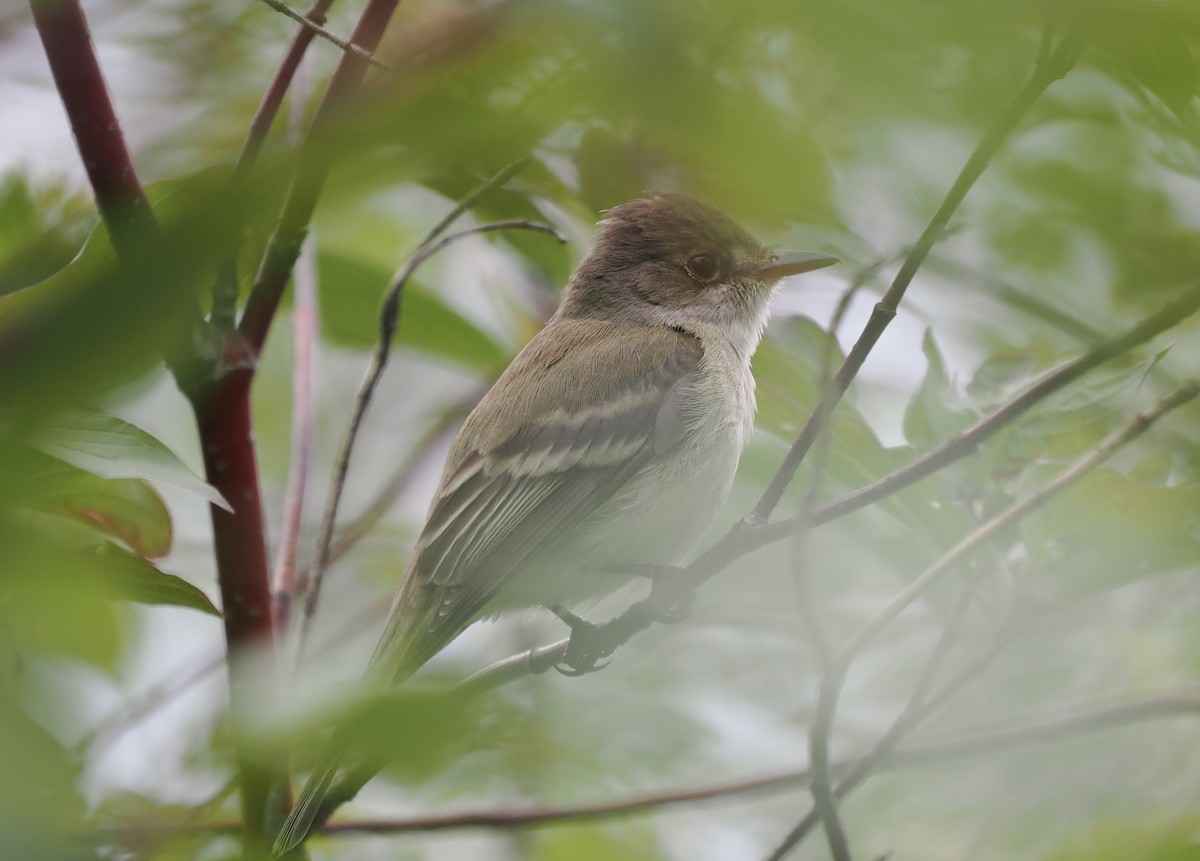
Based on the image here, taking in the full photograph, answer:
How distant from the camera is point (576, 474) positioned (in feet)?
10.5

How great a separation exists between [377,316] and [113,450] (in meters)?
1.91

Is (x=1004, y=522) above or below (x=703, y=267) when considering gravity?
below

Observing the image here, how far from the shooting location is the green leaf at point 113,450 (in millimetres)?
1228

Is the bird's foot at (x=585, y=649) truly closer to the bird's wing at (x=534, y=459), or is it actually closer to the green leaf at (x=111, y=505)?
the bird's wing at (x=534, y=459)

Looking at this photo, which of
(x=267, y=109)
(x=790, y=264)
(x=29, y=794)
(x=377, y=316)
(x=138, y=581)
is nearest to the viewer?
(x=29, y=794)

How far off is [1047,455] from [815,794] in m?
0.83

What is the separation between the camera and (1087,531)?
1883 mm

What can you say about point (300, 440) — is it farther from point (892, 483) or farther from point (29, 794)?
point (29, 794)

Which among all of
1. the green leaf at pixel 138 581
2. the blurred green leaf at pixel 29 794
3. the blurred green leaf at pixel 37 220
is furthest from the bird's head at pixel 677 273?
the blurred green leaf at pixel 29 794

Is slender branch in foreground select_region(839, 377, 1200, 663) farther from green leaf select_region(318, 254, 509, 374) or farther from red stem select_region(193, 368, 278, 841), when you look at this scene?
green leaf select_region(318, 254, 509, 374)

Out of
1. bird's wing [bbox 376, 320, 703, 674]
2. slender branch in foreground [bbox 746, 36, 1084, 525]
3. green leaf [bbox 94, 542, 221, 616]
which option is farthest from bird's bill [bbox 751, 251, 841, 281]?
green leaf [bbox 94, 542, 221, 616]

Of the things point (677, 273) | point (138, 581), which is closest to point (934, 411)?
point (138, 581)

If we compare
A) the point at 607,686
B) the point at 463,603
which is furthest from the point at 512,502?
the point at 607,686

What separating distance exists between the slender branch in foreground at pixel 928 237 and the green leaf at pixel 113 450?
87 centimetres
